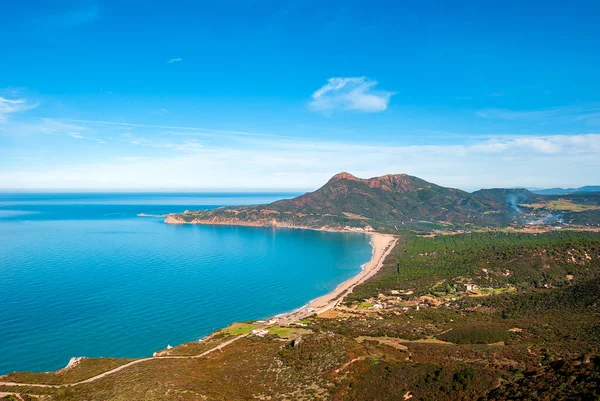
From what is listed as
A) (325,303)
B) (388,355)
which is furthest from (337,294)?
(388,355)

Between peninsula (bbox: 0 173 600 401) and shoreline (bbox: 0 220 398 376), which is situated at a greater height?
peninsula (bbox: 0 173 600 401)

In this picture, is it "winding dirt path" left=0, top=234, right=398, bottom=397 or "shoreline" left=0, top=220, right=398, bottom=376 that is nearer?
"winding dirt path" left=0, top=234, right=398, bottom=397

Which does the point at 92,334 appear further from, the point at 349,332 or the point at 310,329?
the point at 349,332

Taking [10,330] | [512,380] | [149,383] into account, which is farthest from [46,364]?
[512,380]

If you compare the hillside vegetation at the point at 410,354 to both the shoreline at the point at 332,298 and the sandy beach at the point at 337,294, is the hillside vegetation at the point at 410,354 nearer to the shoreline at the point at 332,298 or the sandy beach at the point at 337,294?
the shoreline at the point at 332,298

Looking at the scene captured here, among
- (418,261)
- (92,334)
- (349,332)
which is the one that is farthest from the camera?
(418,261)

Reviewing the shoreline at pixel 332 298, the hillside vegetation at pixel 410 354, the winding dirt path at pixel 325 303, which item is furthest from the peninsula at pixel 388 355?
the shoreline at pixel 332 298

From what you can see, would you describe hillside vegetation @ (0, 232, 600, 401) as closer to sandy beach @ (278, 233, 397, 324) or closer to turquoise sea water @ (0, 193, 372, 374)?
sandy beach @ (278, 233, 397, 324)

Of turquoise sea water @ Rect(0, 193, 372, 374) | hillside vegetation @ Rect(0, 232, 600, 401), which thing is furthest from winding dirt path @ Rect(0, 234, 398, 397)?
turquoise sea water @ Rect(0, 193, 372, 374)
